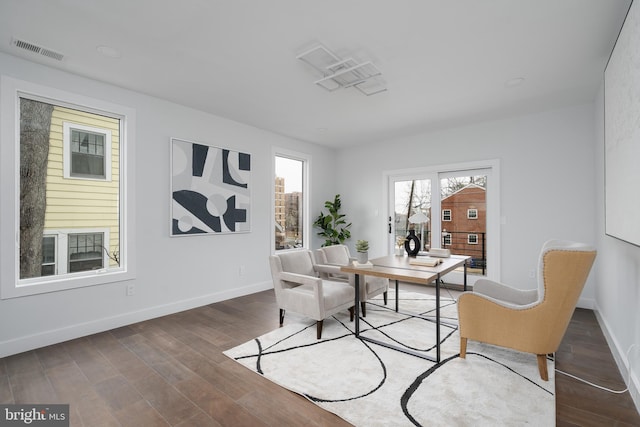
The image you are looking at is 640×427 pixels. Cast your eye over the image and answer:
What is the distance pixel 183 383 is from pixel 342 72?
9.48 feet

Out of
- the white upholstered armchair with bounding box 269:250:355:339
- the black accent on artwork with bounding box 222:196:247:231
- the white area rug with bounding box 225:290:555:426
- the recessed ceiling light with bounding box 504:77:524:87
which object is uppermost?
the recessed ceiling light with bounding box 504:77:524:87

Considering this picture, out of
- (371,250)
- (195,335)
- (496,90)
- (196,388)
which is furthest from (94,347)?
(496,90)

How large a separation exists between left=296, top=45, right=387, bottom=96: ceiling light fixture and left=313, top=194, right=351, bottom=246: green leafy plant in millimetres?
2842

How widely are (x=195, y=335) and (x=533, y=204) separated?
4.64 metres

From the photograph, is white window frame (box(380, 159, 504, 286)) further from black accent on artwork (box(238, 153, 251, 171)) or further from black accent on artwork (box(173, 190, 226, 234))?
black accent on artwork (box(173, 190, 226, 234))

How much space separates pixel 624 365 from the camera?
7.30 ft

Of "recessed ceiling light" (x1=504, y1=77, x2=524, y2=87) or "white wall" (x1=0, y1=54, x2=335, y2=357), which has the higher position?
"recessed ceiling light" (x1=504, y1=77, x2=524, y2=87)

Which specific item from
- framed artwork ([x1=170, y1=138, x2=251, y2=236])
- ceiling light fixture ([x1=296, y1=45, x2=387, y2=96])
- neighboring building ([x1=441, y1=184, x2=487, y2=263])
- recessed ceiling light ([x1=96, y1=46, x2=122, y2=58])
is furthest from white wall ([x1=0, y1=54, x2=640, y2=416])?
ceiling light fixture ([x1=296, y1=45, x2=387, y2=96])

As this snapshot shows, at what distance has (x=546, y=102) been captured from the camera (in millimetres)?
3812

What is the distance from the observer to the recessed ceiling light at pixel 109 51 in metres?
2.55

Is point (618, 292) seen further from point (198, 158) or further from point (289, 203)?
point (198, 158)

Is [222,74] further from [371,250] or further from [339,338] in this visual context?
[371,250]

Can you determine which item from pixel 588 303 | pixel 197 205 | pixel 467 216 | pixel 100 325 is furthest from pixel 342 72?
pixel 588 303

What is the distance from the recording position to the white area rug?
183 centimetres
